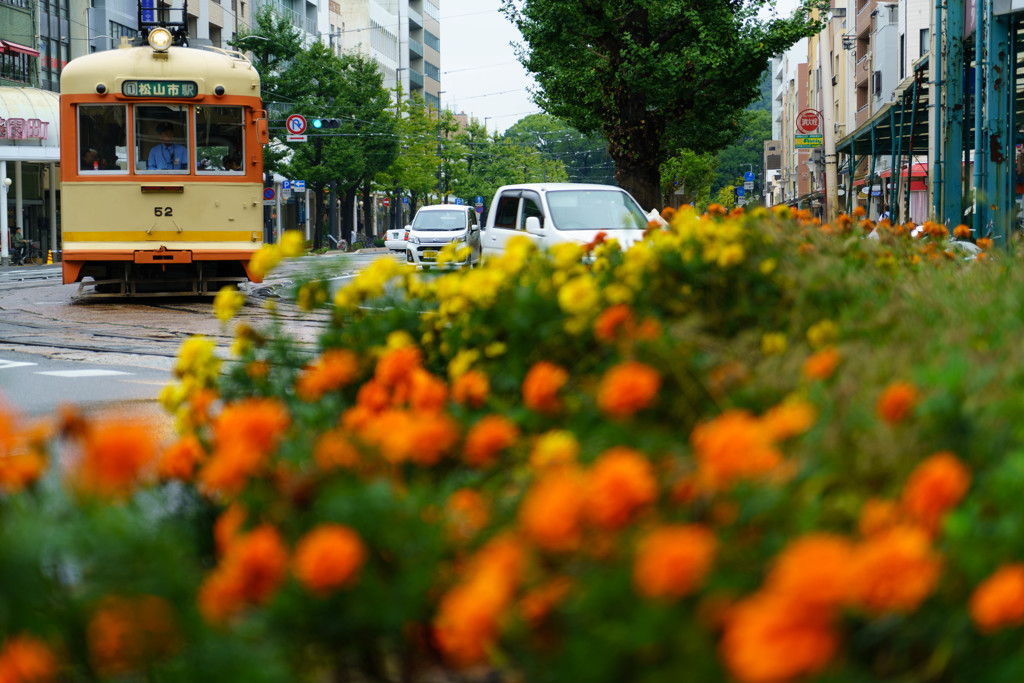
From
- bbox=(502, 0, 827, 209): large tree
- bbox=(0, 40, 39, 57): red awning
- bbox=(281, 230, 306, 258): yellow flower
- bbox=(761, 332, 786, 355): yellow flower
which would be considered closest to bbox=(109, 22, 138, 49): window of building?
bbox=(0, 40, 39, 57): red awning

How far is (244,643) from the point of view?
1.84 meters

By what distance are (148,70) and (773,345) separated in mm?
16215

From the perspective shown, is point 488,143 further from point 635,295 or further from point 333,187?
point 635,295

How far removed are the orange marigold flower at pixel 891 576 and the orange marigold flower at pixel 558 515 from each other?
0.34 meters

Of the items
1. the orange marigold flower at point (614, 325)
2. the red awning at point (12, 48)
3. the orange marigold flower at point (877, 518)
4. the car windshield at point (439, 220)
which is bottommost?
the orange marigold flower at point (877, 518)

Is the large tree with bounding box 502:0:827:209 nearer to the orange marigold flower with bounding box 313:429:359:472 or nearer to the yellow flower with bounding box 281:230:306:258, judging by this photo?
the yellow flower with bounding box 281:230:306:258

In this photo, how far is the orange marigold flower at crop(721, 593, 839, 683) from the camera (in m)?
1.35

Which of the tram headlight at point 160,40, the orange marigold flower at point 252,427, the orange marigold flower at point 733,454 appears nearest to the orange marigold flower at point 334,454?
the orange marigold flower at point 252,427

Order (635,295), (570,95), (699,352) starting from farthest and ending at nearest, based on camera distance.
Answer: (570,95), (635,295), (699,352)

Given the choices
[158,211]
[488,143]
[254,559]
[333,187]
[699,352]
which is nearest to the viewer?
[254,559]

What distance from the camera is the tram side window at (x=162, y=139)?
706 inches

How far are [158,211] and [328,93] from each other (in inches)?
1987

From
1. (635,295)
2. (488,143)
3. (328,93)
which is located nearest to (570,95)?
(635,295)

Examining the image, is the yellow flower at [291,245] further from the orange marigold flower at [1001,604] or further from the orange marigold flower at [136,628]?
the orange marigold flower at [1001,604]
